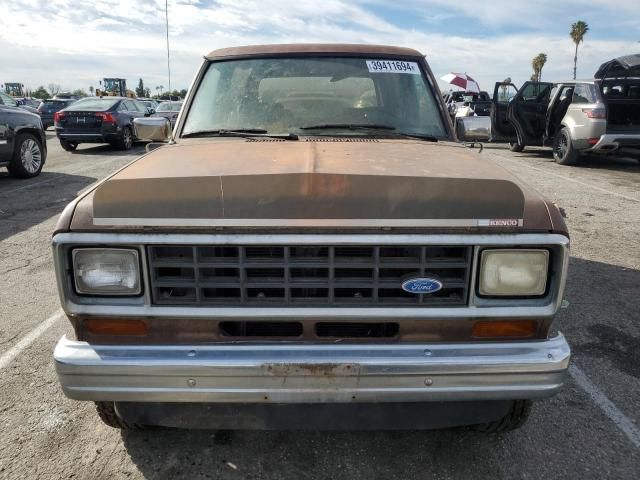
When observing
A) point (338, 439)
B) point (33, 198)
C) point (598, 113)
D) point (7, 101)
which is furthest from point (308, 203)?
point (598, 113)

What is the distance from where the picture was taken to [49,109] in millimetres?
23984

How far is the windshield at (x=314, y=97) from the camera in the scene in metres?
3.15

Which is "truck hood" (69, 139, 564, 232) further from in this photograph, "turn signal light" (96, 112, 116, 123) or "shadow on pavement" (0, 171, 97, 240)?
"turn signal light" (96, 112, 116, 123)

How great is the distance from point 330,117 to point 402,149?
0.72 m

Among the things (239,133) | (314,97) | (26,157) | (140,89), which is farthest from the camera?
(140,89)

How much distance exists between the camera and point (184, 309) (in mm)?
1965

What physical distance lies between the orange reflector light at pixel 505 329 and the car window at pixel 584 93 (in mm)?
10791

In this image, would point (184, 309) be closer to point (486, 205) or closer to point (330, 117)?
point (486, 205)

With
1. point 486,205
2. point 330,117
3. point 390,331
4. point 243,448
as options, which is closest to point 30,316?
point 243,448

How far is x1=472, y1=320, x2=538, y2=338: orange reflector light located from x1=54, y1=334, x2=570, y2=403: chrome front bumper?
0.11 m

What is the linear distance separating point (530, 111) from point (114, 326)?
12.5 metres

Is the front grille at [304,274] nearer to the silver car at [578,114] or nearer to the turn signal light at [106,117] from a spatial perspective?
the silver car at [578,114]

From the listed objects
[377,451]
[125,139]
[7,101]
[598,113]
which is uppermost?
[598,113]

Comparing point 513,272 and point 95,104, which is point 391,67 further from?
point 95,104
